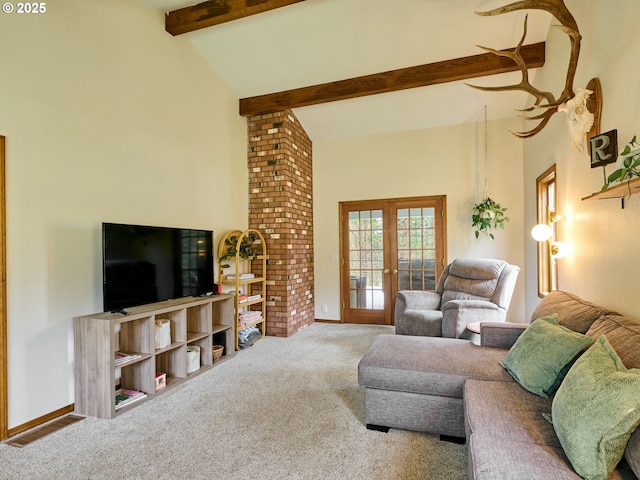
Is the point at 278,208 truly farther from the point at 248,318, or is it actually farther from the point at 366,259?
the point at 366,259

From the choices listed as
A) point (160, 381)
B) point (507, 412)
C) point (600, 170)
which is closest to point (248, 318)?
point (160, 381)

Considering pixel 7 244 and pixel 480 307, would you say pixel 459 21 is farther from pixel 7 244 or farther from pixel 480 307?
pixel 7 244

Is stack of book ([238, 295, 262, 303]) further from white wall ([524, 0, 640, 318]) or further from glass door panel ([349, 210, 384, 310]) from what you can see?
white wall ([524, 0, 640, 318])

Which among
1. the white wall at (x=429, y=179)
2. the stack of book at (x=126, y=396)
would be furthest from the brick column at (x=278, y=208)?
the stack of book at (x=126, y=396)

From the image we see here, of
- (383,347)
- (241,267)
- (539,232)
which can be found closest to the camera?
(383,347)

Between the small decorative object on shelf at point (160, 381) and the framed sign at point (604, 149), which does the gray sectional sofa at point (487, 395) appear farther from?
the small decorative object on shelf at point (160, 381)

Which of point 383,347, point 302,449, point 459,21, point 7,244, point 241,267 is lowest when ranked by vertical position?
point 302,449

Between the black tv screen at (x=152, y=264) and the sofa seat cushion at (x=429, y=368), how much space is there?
188 cm

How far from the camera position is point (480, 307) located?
340 centimetres

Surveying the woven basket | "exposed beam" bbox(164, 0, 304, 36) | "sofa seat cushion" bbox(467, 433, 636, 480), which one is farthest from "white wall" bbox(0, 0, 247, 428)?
"sofa seat cushion" bbox(467, 433, 636, 480)

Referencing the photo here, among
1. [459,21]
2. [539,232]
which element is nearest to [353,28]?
[459,21]

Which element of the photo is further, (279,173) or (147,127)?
(279,173)

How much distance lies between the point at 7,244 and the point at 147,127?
1509mm

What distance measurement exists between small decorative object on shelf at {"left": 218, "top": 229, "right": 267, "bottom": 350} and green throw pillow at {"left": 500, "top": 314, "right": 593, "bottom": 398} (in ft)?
9.39
